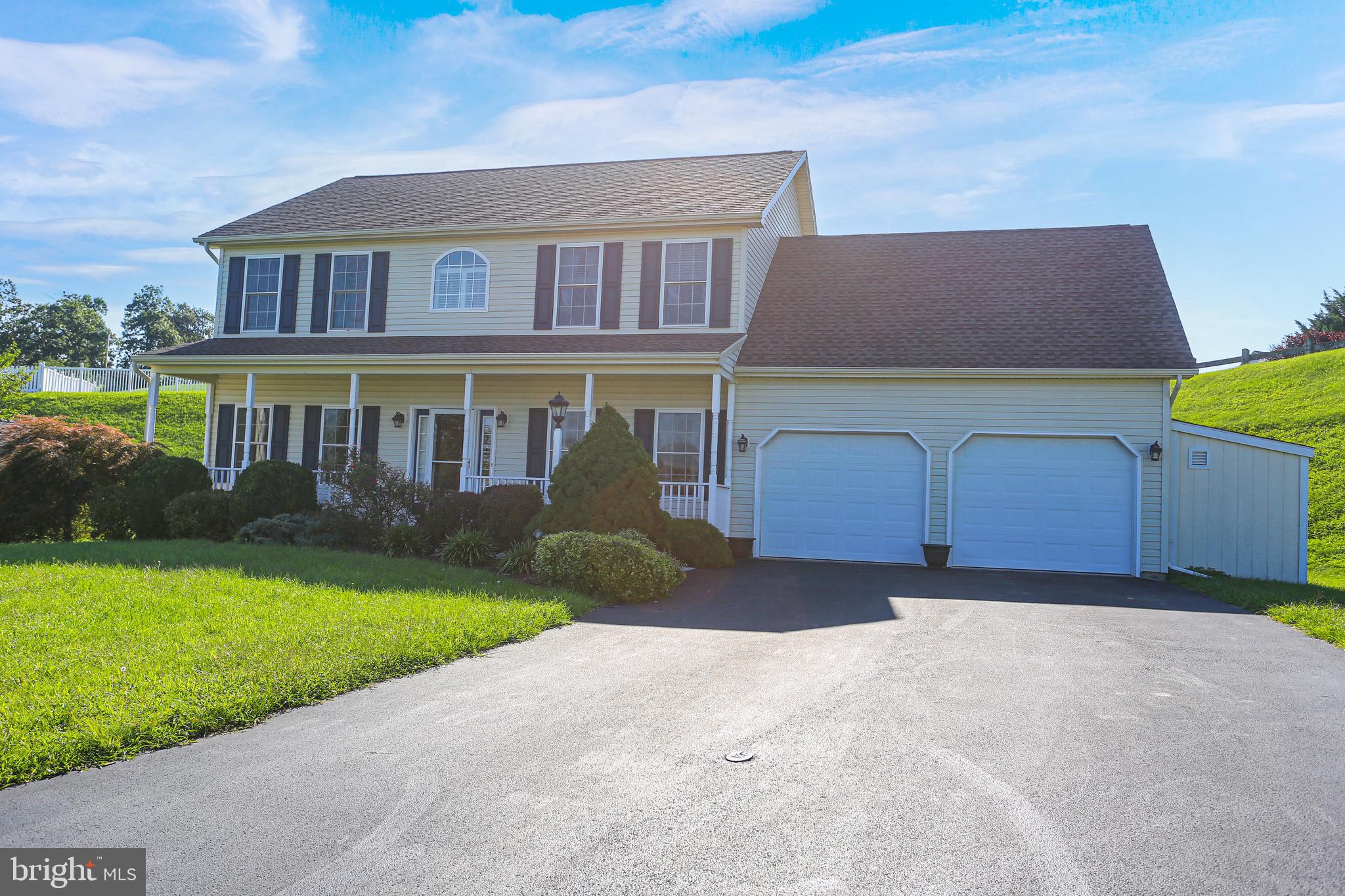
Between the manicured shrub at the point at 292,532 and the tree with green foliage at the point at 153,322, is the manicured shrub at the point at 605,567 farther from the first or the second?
the tree with green foliage at the point at 153,322

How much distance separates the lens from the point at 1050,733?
4.95 meters

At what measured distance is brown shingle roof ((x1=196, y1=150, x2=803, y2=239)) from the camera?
54.2 ft

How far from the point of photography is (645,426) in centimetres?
1631

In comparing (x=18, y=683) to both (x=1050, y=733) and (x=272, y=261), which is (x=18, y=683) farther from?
(x=272, y=261)

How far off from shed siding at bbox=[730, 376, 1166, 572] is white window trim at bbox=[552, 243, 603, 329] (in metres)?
3.26

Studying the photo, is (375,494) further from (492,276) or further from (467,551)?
(492,276)

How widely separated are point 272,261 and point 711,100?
1009cm

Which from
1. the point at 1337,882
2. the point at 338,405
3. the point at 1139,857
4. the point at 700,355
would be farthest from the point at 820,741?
the point at 338,405

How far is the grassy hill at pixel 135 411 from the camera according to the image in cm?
2917

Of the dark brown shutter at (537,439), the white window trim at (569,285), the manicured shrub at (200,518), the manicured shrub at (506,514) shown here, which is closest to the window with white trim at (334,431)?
the dark brown shutter at (537,439)

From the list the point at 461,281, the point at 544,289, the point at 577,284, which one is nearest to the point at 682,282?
the point at 577,284

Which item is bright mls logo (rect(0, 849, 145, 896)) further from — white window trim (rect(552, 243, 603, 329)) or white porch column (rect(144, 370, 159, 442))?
white porch column (rect(144, 370, 159, 442))

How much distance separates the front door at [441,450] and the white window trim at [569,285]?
2.86m

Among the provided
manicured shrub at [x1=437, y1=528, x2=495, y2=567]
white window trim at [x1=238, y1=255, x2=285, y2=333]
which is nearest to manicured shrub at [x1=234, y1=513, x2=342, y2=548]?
manicured shrub at [x1=437, y1=528, x2=495, y2=567]
